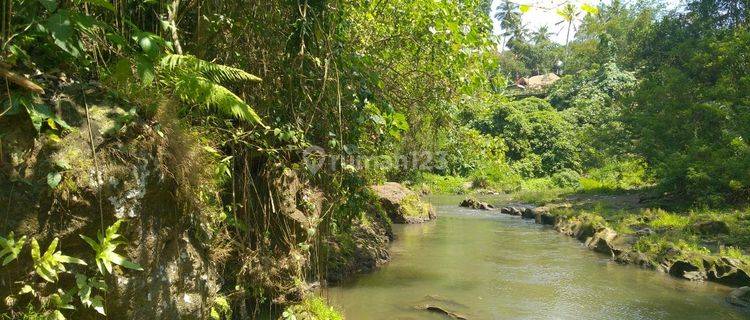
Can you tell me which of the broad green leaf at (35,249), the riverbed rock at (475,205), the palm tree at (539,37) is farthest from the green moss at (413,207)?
the palm tree at (539,37)

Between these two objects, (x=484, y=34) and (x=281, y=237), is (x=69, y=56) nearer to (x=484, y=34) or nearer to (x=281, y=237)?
(x=281, y=237)

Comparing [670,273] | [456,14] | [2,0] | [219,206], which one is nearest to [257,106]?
[219,206]

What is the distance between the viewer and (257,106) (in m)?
4.99

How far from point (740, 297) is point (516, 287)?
11.8ft

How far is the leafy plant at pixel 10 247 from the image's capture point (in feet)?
9.39

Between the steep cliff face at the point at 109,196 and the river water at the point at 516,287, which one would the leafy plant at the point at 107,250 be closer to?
the steep cliff face at the point at 109,196

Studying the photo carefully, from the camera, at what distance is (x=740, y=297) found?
9.22 meters

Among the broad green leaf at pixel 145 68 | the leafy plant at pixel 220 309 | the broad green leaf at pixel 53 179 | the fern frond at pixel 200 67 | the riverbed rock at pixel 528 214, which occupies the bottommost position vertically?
the leafy plant at pixel 220 309

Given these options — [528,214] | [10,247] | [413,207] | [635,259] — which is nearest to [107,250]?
[10,247]

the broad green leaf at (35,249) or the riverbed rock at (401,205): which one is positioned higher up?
the riverbed rock at (401,205)

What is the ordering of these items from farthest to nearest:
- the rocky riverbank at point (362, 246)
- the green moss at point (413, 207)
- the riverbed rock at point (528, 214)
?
1. the riverbed rock at point (528, 214)
2. the green moss at point (413, 207)
3. the rocky riverbank at point (362, 246)

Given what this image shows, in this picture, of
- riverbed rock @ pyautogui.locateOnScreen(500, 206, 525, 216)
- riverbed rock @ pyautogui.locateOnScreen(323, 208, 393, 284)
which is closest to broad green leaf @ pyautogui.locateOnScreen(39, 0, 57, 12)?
riverbed rock @ pyautogui.locateOnScreen(323, 208, 393, 284)

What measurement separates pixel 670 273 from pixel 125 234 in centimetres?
1108

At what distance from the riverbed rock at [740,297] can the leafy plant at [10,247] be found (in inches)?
396
